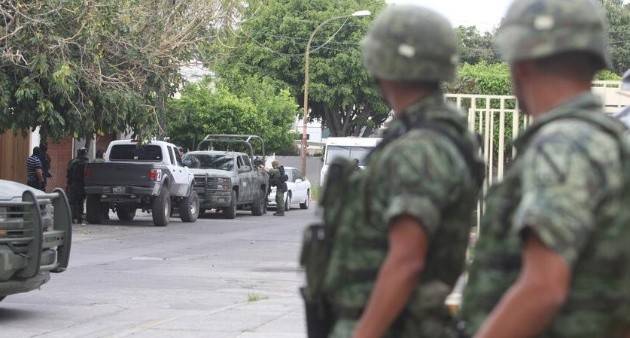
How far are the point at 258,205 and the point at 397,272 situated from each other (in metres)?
31.7

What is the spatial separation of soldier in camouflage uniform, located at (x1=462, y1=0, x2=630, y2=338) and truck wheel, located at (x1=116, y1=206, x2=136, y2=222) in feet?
86.8

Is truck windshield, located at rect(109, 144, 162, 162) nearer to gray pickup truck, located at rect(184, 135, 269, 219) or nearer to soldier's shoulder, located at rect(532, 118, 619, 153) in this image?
gray pickup truck, located at rect(184, 135, 269, 219)

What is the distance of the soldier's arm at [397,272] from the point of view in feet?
10.5

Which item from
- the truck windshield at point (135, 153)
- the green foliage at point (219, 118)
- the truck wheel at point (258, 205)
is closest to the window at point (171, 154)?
the truck windshield at point (135, 153)

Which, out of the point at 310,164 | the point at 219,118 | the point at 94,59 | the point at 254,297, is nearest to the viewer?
the point at 254,297

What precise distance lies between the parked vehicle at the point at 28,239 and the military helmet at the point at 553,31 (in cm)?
857

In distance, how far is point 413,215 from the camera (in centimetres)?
322

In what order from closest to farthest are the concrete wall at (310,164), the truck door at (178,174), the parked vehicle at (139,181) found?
the parked vehicle at (139,181), the truck door at (178,174), the concrete wall at (310,164)

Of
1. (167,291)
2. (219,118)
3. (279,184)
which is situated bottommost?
(167,291)

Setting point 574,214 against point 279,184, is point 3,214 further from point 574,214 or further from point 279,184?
point 279,184

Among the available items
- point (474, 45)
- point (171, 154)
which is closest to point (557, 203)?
point (171, 154)

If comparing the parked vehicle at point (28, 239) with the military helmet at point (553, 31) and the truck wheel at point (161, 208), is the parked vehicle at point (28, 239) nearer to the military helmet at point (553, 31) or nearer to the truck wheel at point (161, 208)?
the military helmet at point (553, 31)

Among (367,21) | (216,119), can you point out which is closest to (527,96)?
(216,119)

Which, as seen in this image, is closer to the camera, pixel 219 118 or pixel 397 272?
pixel 397 272
